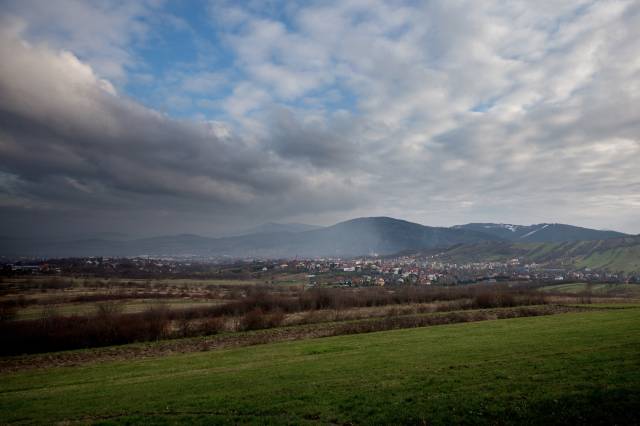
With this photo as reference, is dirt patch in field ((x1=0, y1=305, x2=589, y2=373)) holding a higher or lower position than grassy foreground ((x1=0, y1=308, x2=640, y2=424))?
lower

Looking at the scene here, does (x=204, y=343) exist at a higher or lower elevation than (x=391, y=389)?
lower

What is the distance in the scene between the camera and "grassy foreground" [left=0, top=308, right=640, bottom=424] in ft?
Answer: 38.7

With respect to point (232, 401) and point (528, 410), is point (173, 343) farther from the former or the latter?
point (528, 410)

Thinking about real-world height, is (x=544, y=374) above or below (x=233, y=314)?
above

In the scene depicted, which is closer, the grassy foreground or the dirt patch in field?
the grassy foreground

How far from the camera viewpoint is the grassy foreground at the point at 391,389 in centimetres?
1180

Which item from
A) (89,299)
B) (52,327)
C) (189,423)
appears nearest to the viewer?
(189,423)

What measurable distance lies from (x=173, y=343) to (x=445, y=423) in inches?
1688

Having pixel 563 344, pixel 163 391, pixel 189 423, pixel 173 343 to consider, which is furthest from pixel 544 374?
pixel 173 343

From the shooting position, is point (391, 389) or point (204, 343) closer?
point (391, 389)

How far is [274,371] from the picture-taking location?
2114 centimetres

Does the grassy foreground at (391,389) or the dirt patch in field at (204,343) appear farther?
the dirt patch in field at (204,343)

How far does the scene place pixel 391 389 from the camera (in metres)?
14.7

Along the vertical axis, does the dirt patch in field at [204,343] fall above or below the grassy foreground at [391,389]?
below
